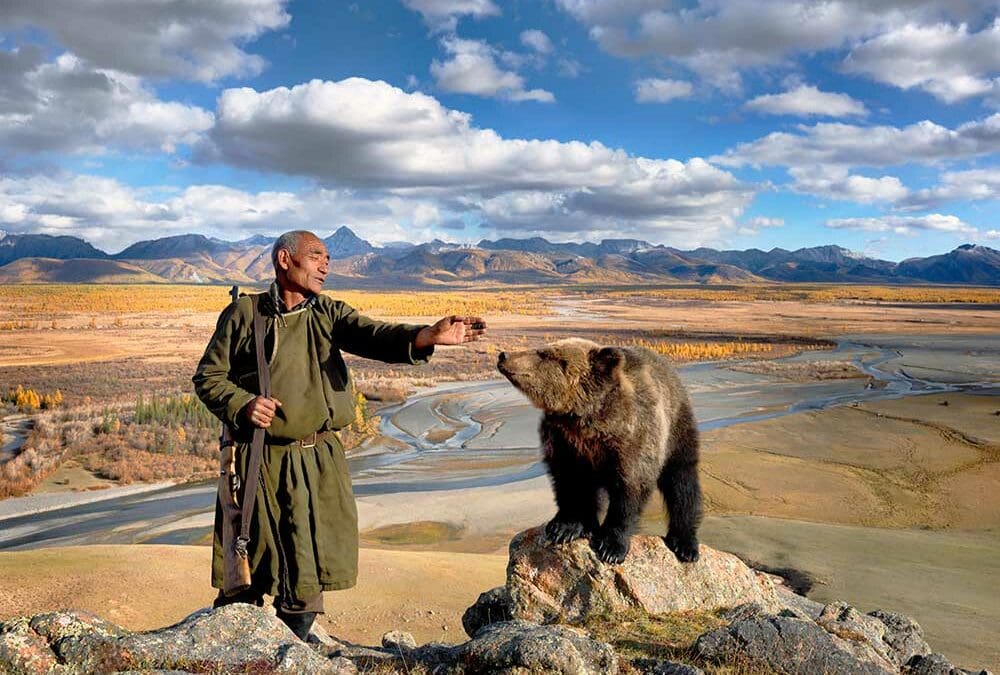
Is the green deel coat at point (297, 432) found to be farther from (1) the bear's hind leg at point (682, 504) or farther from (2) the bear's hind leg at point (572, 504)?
(1) the bear's hind leg at point (682, 504)

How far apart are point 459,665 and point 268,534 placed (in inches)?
57.0

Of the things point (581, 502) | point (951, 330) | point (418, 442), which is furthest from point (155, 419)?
point (951, 330)

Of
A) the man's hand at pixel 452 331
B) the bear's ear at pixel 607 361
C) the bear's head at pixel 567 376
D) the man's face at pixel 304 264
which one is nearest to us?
the man's hand at pixel 452 331

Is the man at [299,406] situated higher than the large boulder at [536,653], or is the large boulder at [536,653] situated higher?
the man at [299,406]

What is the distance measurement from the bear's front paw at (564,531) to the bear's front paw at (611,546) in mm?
154

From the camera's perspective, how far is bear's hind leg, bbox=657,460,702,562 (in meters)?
6.07

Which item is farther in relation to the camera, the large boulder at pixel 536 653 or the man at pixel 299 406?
the man at pixel 299 406

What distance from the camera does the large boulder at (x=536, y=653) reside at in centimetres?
378

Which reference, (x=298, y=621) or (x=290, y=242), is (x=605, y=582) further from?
(x=290, y=242)

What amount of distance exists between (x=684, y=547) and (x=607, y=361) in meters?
2.21

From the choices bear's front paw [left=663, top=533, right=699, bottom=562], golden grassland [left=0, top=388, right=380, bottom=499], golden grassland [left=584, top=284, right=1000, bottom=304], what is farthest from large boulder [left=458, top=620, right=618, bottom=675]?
golden grassland [left=584, top=284, right=1000, bottom=304]

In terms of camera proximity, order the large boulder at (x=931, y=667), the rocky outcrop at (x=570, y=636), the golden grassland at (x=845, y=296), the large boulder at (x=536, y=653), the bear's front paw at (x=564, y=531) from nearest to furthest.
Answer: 1. the rocky outcrop at (x=570, y=636)
2. the large boulder at (x=536, y=653)
3. the large boulder at (x=931, y=667)
4. the bear's front paw at (x=564, y=531)
5. the golden grassland at (x=845, y=296)

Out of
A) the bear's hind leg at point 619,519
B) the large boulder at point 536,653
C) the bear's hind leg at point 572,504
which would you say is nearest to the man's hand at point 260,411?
the large boulder at point 536,653

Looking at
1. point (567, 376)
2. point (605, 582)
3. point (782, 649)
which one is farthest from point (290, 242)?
point (782, 649)
